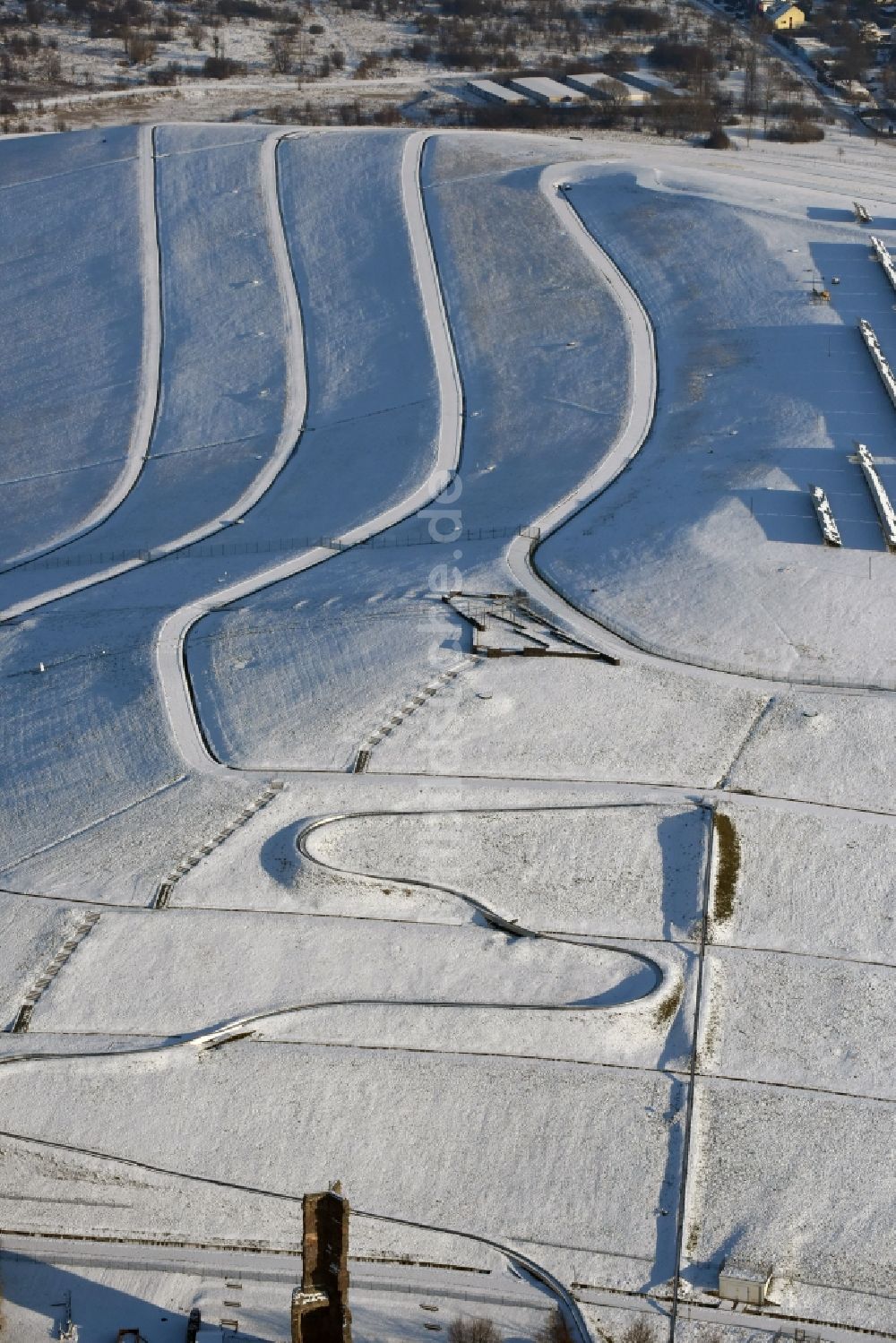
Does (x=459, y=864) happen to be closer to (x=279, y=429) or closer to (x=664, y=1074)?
(x=664, y=1074)

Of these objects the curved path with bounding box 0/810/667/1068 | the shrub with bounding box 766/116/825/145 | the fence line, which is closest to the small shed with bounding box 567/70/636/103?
the shrub with bounding box 766/116/825/145

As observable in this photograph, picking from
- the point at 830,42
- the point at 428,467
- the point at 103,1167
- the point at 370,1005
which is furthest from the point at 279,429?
the point at 830,42

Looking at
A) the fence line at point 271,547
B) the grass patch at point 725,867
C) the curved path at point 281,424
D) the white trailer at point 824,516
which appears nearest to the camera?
the grass patch at point 725,867

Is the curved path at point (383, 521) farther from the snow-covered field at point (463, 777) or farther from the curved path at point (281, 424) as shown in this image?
the curved path at point (281, 424)

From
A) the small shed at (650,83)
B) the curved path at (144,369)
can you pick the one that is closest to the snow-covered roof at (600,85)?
the small shed at (650,83)

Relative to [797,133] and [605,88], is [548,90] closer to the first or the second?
[605,88]

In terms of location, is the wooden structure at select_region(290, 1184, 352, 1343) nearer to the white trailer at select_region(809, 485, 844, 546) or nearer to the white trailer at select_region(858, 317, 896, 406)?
the white trailer at select_region(809, 485, 844, 546)
